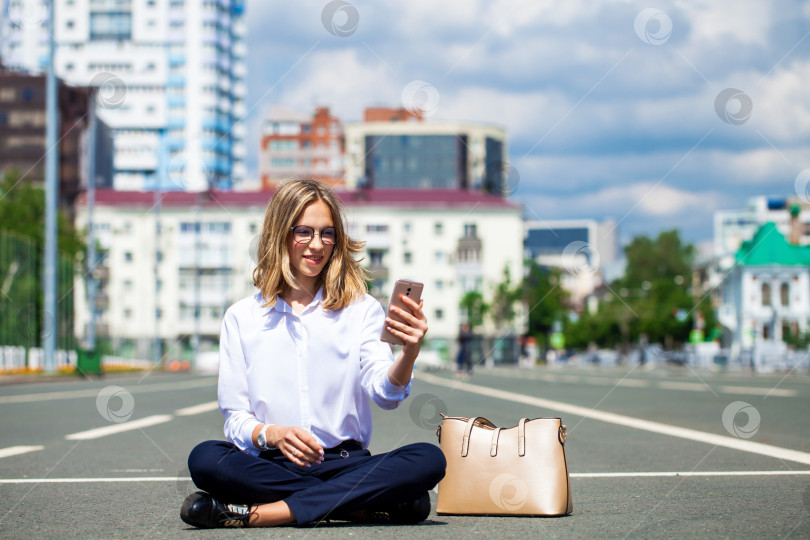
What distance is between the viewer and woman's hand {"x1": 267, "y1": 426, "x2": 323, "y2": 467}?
4301 millimetres

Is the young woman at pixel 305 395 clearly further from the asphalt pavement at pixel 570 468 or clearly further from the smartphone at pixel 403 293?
the smartphone at pixel 403 293

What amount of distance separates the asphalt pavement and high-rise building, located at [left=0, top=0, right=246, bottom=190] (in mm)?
105771

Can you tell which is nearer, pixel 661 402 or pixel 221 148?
pixel 661 402

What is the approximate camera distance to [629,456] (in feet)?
26.5

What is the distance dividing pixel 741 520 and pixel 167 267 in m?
91.5

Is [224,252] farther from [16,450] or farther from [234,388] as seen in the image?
[234,388]

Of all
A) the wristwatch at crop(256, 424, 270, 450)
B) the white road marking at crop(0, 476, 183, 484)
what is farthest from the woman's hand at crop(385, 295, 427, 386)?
the white road marking at crop(0, 476, 183, 484)

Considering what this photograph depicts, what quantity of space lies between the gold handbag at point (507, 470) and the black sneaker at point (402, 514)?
23cm

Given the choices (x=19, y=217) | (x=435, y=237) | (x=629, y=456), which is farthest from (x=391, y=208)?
(x=629, y=456)

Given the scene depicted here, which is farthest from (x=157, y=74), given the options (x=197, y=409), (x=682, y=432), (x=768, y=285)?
(x=682, y=432)

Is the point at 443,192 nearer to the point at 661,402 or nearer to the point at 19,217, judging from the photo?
the point at 19,217

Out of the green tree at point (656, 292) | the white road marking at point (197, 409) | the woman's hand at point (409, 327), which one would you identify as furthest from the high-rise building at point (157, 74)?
the woman's hand at point (409, 327)

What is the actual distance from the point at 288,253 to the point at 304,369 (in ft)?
1.61

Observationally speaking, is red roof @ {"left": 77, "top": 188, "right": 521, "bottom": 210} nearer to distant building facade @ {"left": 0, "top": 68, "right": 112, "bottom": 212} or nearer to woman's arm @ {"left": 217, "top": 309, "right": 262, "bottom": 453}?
distant building facade @ {"left": 0, "top": 68, "right": 112, "bottom": 212}
